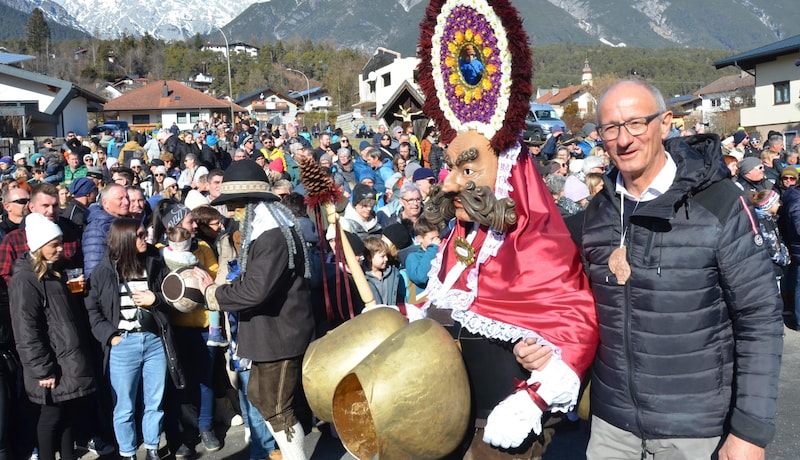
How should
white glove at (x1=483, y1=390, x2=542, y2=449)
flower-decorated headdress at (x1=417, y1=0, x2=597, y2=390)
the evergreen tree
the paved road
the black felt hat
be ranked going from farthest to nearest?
the evergreen tree < the paved road < the black felt hat < flower-decorated headdress at (x1=417, y1=0, x2=597, y2=390) < white glove at (x1=483, y1=390, x2=542, y2=449)

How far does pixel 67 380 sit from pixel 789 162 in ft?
38.5

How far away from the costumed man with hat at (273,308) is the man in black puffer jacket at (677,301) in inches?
83.3

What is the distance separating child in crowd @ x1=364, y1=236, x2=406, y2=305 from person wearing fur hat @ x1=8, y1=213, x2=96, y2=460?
2271 millimetres

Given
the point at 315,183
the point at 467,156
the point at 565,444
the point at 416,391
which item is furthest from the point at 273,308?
the point at 565,444

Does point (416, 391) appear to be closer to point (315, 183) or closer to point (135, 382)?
point (315, 183)

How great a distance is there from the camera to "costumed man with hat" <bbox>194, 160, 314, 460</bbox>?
4352 millimetres

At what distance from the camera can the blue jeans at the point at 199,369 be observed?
18.5ft

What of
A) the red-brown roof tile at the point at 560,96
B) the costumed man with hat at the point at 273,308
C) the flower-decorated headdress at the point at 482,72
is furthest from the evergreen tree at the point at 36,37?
the flower-decorated headdress at the point at 482,72

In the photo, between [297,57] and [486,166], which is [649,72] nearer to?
[297,57]

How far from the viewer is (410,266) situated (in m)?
6.14

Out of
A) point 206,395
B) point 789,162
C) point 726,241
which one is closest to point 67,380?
point 206,395

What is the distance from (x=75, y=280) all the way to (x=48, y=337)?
0.55m

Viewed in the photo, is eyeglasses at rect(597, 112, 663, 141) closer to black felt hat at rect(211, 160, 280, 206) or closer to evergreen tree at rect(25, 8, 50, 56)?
black felt hat at rect(211, 160, 280, 206)

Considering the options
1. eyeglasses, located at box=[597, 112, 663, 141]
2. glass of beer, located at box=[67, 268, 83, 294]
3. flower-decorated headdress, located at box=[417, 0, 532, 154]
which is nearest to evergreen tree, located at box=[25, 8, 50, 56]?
glass of beer, located at box=[67, 268, 83, 294]
